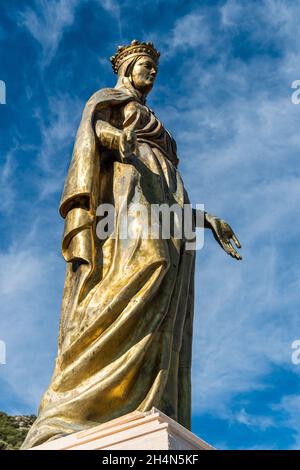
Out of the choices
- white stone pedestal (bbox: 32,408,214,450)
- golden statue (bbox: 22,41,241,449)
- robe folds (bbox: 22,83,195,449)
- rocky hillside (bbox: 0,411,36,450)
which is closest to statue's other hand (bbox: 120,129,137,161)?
golden statue (bbox: 22,41,241,449)

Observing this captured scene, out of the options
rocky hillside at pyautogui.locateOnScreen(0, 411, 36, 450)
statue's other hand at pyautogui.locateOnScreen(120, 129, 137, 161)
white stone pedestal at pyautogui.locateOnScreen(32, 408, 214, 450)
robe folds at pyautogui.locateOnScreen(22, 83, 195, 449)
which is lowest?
white stone pedestal at pyautogui.locateOnScreen(32, 408, 214, 450)

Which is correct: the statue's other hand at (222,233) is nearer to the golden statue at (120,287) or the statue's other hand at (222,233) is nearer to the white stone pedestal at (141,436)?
the golden statue at (120,287)

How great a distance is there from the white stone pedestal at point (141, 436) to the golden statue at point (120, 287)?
1.00m

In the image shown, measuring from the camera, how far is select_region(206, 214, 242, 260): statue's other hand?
10119mm

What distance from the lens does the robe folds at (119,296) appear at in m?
8.06

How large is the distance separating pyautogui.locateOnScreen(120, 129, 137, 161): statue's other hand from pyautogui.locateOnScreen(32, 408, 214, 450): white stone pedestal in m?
3.63

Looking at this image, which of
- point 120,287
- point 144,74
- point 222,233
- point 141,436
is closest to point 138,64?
point 144,74

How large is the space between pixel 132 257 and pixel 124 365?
121 centimetres

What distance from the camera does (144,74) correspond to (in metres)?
10.9

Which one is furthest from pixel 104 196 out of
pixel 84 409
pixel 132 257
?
pixel 84 409

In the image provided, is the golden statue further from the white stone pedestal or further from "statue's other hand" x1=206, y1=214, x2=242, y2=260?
the white stone pedestal
